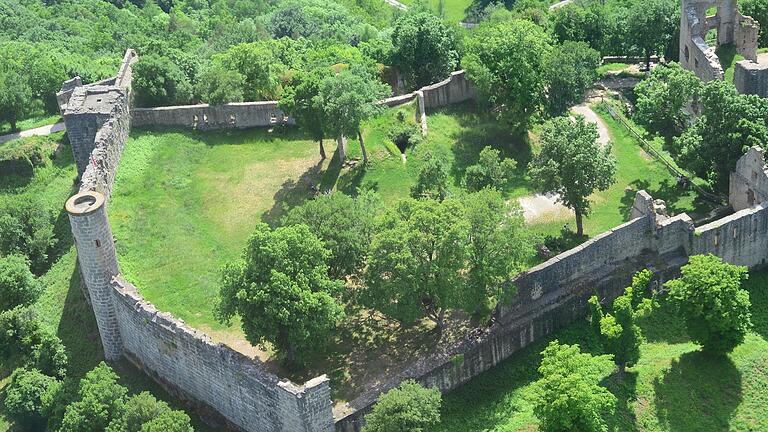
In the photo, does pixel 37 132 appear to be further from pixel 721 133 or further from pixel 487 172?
pixel 721 133

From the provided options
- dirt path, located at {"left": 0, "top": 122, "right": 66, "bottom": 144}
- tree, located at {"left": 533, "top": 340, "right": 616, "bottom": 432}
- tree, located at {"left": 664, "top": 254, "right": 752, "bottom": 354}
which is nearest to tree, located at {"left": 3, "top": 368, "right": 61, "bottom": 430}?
tree, located at {"left": 533, "top": 340, "right": 616, "bottom": 432}

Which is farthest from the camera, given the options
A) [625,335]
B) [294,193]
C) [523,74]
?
[523,74]

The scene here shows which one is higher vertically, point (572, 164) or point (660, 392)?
point (572, 164)

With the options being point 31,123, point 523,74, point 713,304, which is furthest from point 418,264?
point 31,123

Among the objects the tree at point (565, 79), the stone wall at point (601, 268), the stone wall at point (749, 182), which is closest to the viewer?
the stone wall at point (601, 268)

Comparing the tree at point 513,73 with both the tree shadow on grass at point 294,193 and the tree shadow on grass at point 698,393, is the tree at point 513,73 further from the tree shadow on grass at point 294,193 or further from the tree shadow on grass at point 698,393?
the tree shadow on grass at point 698,393

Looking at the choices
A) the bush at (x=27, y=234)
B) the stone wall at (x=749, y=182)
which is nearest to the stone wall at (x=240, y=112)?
the bush at (x=27, y=234)

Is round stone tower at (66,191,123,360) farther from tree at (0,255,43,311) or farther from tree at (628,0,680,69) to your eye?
tree at (628,0,680,69)

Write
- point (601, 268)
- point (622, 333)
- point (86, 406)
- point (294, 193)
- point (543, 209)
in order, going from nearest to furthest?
1. point (622, 333)
2. point (86, 406)
3. point (601, 268)
4. point (543, 209)
5. point (294, 193)
